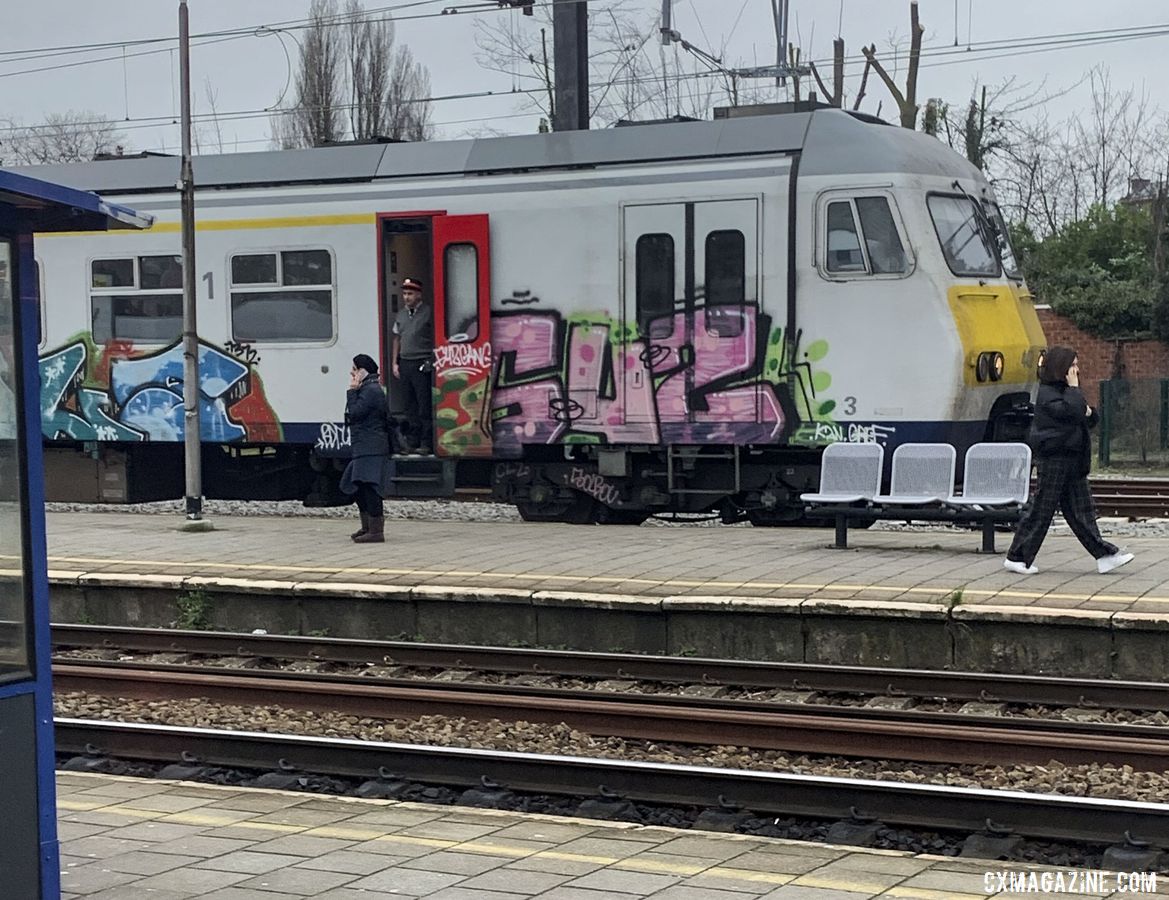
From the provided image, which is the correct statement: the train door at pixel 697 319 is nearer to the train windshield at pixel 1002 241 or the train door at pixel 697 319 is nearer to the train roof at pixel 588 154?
the train roof at pixel 588 154

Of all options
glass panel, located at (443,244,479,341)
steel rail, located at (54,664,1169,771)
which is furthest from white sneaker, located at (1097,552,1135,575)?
glass panel, located at (443,244,479,341)

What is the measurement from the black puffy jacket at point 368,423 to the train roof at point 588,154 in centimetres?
283

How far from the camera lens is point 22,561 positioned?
4891mm

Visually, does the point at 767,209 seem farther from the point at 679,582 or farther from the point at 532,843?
the point at 532,843

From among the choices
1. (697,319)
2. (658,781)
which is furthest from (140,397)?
(658,781)

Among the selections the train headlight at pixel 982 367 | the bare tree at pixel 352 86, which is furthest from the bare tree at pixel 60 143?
the train headlight at pixel 982 367

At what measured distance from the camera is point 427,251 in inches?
643

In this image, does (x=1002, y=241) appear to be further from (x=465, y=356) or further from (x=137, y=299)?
(x=137, y=299)

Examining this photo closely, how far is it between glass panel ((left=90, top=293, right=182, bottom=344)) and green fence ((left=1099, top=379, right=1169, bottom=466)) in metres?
16.1

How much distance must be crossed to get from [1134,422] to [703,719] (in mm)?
21139

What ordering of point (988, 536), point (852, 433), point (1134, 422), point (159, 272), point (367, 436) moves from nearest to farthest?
point (988, 536)
point (367, 436)
point (852, 433)
point (159, 272)
point (1134, 422)

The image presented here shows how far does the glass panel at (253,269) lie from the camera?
16484 mm

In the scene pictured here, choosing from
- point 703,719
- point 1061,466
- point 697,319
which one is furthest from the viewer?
point 697,319

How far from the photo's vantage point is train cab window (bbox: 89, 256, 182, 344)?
55.6ft
